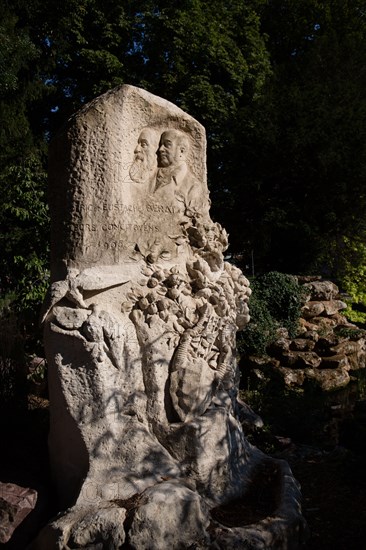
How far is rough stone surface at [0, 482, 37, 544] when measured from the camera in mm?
3496

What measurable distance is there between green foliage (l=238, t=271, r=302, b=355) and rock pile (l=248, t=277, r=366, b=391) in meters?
0.30

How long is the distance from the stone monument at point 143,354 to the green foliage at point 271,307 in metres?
6.86

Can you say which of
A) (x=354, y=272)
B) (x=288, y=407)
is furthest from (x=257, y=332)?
(x=354, y=272)

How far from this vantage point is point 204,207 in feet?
14.8

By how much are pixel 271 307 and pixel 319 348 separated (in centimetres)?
154

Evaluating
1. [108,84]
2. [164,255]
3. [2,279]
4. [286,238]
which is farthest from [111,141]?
[286,238]

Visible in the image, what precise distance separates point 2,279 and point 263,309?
589 centimetres

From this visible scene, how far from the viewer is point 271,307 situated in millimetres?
12844

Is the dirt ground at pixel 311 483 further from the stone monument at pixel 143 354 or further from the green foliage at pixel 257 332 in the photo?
the green foliage at pixel 257 332

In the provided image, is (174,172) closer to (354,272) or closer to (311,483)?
(311,483)

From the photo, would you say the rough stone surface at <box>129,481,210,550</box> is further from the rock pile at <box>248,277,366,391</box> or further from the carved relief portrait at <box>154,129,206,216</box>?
the rock pile at <box>248,277,366,391</box>

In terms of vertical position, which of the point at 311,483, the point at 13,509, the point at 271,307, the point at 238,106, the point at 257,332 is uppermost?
the point at 238,106

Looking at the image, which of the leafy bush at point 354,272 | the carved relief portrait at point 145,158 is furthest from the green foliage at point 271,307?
the carved relief portrait at point 145,158

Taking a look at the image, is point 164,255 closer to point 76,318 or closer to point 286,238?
point 76,318
